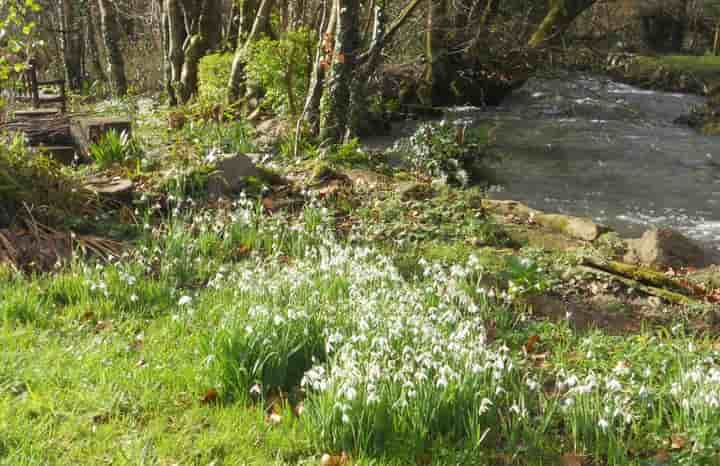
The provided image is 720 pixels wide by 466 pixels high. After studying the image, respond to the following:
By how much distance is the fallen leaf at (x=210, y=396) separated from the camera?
3.92m

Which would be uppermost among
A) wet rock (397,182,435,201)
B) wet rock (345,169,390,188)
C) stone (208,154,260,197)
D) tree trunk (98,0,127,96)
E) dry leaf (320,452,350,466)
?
tree trunk (98,0,127,96)

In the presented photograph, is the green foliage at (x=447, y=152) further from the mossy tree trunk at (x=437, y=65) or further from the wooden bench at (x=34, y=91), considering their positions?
the wooden bench at (x=34, y=91)

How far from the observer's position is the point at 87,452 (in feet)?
11.2

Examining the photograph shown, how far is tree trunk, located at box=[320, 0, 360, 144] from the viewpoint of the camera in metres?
9.96

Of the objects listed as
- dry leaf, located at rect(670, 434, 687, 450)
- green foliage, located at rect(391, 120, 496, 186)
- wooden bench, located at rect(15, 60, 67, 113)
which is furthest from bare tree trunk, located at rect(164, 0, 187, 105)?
dry leaf, located at rect(670, 434, 687, 450)

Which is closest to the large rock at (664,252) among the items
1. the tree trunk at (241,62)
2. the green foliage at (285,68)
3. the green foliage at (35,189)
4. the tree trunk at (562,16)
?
the green foliage at (35,189)

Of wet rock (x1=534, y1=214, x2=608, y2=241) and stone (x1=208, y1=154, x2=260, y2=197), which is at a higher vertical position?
stone (x1=208, y1=154, x2=260, y2=197)

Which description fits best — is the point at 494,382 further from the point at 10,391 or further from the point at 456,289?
the point at 10,391

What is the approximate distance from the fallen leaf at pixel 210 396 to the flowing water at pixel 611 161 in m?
6.90

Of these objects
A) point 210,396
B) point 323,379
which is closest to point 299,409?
point 323,379

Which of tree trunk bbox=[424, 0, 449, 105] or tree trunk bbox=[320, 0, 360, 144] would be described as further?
tree trunk bbox=[424, 0, 449, 105]

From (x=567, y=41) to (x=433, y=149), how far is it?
1169cm

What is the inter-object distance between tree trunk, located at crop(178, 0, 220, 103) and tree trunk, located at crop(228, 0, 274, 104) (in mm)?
2364

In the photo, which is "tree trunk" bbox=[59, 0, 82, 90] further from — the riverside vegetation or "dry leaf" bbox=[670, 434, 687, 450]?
"dry leaf" bbox=[670, 434, 687, 450]
